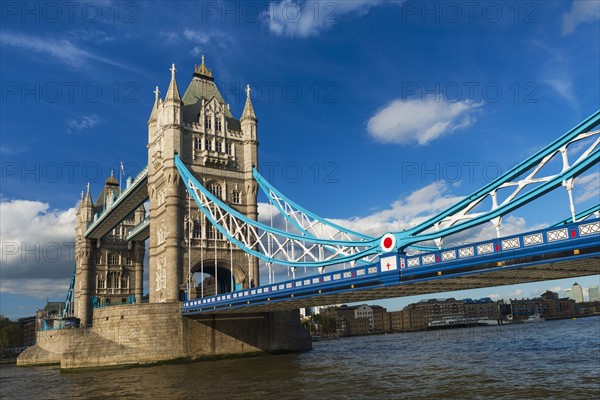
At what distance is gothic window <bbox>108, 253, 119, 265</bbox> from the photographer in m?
80.4

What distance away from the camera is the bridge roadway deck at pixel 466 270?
18.8m

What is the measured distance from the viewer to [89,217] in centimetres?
8012

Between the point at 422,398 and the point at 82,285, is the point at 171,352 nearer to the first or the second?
the point at 422,398

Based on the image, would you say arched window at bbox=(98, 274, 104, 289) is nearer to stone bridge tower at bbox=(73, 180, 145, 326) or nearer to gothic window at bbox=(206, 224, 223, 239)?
stone bridge tower at bbox=(73, 180, 145, 326)

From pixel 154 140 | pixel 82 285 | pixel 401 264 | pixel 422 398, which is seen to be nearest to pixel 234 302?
pixel 401 264

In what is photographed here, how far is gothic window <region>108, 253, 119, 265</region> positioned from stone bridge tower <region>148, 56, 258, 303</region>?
107ft

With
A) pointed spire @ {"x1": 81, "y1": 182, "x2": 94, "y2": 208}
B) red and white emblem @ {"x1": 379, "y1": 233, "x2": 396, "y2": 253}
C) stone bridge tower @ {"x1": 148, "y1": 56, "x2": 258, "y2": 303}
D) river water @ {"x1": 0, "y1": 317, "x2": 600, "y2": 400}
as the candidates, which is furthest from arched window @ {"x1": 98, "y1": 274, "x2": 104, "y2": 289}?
red and white emblem @ {"x1": 379, "y1": 233, "x2": 396, "y2": 253}

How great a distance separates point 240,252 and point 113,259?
127ft

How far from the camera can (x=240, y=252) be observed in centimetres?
4984

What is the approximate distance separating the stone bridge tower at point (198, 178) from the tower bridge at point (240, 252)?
0.38 ft

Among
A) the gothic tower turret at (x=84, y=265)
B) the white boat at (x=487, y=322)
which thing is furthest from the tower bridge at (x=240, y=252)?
the white boat at (x=487, y=322)

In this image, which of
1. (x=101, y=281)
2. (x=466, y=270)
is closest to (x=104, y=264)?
(x=101, y=281)

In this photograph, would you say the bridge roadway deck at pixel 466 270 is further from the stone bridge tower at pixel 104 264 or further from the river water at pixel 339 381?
the stone bridge tower at pixel 104 264

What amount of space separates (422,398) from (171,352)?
25013 millimetres
